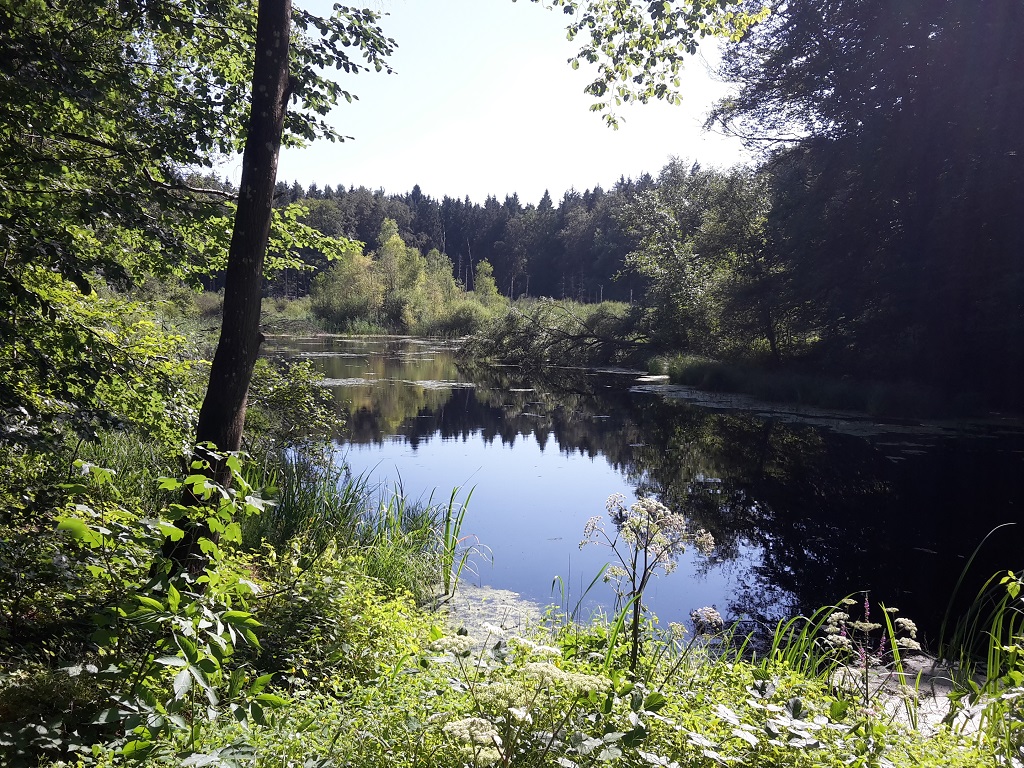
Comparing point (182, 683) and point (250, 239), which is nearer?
point (182, 683)

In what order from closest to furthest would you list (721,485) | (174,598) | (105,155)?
(174,598)
(105,155)
(721,485)

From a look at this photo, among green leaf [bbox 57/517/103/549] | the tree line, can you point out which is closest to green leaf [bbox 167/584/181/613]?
green leaf [bbox 57/517/103/549]

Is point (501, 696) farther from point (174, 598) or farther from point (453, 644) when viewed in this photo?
point (174, 598)

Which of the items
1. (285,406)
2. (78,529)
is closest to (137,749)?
(78,529)

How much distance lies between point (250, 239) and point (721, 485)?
8306 millimetres

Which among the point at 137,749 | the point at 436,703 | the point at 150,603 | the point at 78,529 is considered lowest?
the point at 436,703

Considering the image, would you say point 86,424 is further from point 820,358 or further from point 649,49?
point 820,358

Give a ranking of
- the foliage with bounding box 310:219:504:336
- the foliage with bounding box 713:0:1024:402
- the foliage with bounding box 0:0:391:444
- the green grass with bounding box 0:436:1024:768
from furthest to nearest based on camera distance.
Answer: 1. the foliage with bounding box 310:219:504:336
2. the foliage with bounding box 713:0:1024:402
3. the foliage with bounding box 0:0:391:444
4. the green grass with bounding box 0:436:1024:768

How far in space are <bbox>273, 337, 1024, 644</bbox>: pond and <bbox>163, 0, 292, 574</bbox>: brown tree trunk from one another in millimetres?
3307

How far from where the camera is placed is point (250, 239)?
12.6 feet

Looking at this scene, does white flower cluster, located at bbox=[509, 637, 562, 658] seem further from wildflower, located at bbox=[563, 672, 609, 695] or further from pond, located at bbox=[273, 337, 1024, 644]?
pond, located at bbox=[273, 337, 1024, 644]

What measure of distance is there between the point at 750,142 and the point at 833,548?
49.1ft

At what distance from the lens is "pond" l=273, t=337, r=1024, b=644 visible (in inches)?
265

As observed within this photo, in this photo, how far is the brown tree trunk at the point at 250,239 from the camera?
3.78 meters
